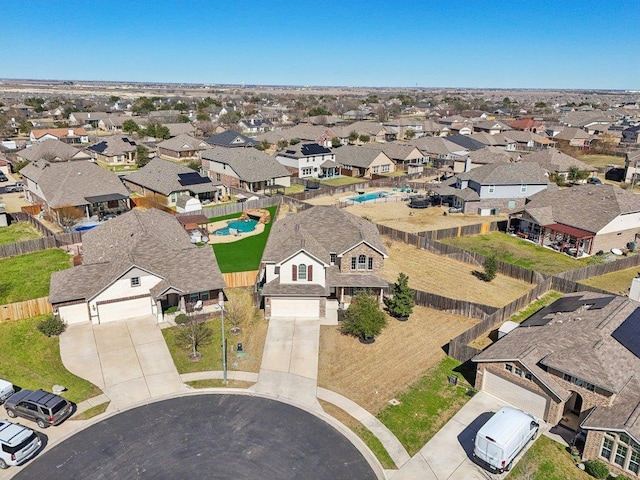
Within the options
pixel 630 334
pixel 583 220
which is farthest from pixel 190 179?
pixel 630 334

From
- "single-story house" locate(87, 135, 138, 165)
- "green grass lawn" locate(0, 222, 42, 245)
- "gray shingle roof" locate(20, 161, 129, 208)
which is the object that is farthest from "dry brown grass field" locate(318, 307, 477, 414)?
"single-story house" locate(87, 135, 138, 165)

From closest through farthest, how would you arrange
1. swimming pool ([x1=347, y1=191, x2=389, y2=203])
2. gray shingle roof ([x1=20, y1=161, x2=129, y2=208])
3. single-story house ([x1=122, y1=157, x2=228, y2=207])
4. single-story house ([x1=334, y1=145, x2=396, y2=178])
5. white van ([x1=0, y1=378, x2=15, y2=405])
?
white van ([x1=0, y1=378, x2=15, y2=405]) → gray shingle roof ([x1=20, y1=161, x2=129, y2=208]) → single-story house ([x1=122, y1=157, x2=228, y2=207]) → swimming pool ([x1=347, y1=191, x2=389, y2=203]) → single-story house ([x1=334, y1=145, x2=396, y2=178])

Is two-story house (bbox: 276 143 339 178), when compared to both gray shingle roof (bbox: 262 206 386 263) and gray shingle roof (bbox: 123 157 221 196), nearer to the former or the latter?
→ gray shingle roof (bbox: 123 157 221 196)

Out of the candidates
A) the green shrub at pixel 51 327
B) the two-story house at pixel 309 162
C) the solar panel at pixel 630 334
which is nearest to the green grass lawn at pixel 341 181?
the two-story house at pixel 309 162

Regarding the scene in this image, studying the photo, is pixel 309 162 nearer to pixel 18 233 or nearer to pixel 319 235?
pixel 319 235

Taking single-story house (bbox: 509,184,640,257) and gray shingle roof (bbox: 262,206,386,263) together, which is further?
single-story house (bbox: 509,184,640,257)
